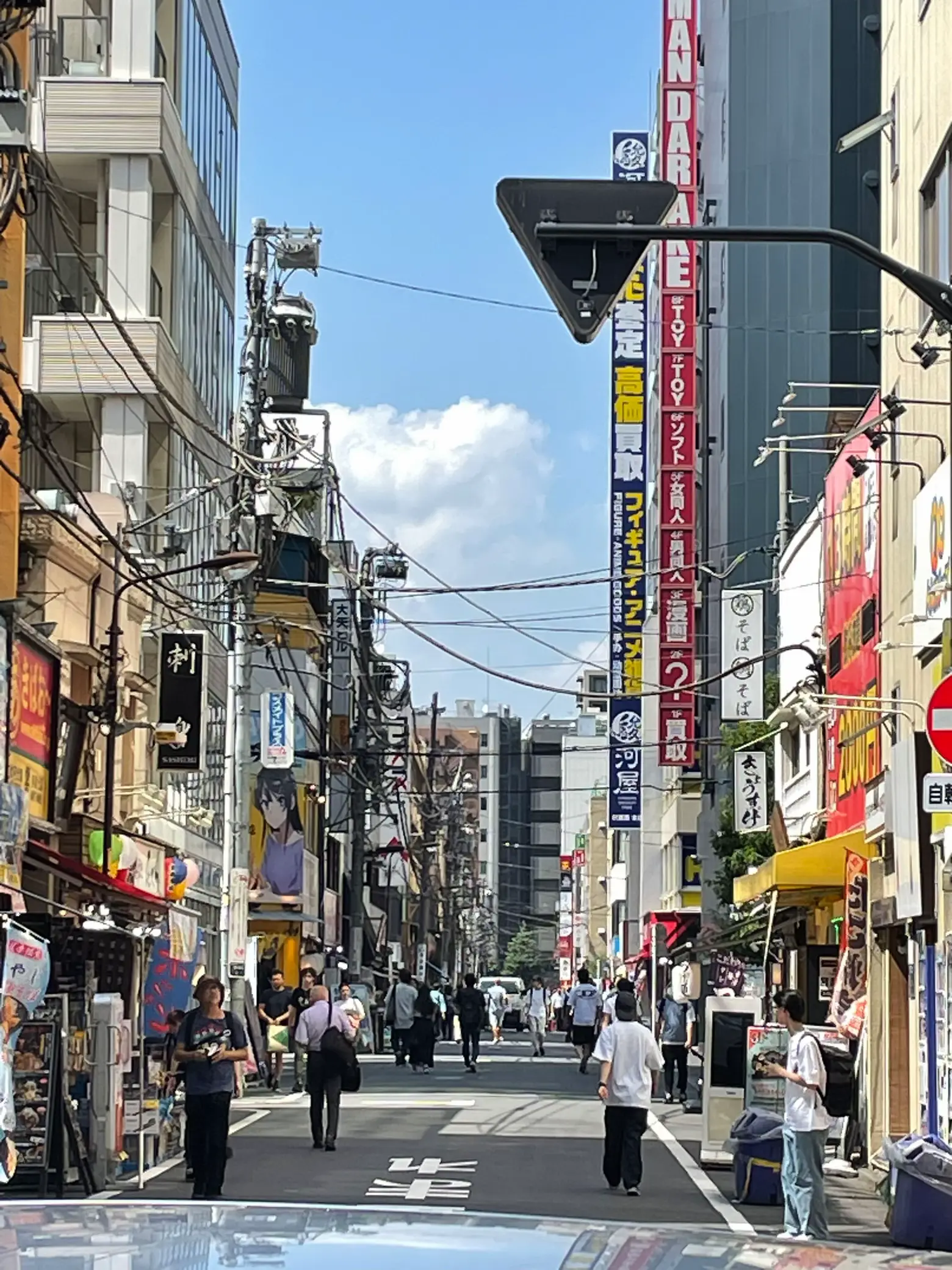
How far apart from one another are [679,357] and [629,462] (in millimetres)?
4930

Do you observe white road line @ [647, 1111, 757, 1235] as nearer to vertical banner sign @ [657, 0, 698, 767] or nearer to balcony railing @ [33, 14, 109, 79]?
balcony railing @ [33, 14, 109, 79]

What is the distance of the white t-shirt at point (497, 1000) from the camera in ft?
244

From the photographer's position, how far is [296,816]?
56500 mm

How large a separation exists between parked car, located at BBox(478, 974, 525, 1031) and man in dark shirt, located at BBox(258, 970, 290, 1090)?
40.7 m

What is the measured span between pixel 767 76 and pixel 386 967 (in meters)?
40.8

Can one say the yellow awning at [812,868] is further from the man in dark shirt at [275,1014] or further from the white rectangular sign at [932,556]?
the man in dark shirt at [275,1014]

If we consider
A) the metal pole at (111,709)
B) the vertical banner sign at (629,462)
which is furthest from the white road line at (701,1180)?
the vertical banner sign at (629,462)

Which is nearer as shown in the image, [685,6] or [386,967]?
[685,6]

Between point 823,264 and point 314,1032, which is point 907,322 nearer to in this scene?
point 314,1032

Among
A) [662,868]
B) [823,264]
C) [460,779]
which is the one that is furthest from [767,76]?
[460,779]

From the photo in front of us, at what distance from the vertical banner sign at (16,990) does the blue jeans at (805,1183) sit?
5.62 m

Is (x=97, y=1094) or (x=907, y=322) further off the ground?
(x=907, y=322)

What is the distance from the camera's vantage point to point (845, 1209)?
18.2m

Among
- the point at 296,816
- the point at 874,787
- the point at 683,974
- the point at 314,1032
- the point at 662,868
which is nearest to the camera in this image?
the point at 314,1032
